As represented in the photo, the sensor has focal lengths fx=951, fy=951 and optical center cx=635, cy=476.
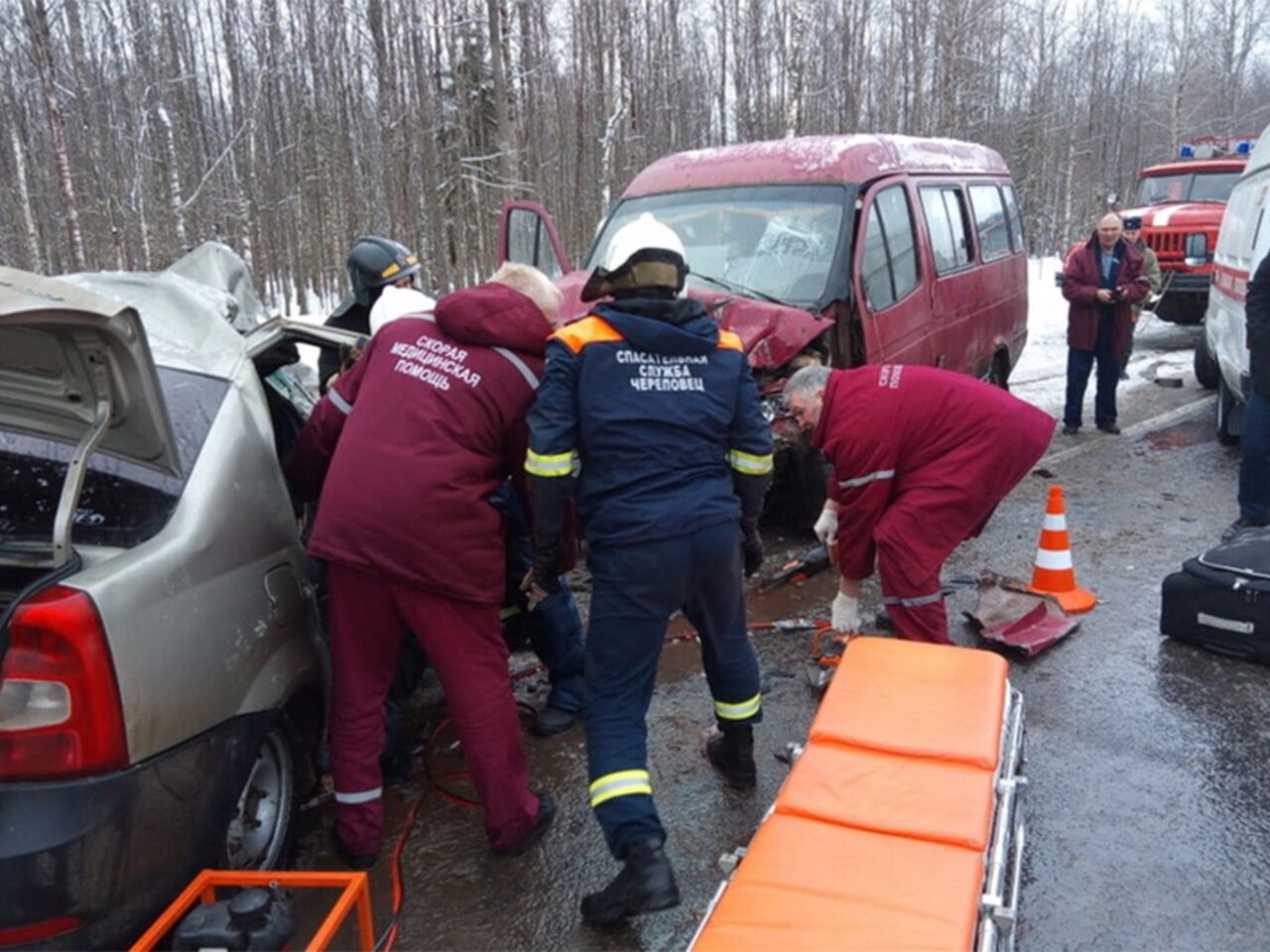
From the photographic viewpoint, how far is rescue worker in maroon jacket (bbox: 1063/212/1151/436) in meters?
8.41

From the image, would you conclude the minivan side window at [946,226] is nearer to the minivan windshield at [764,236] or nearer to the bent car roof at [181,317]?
the minivan windshield at [764,236]

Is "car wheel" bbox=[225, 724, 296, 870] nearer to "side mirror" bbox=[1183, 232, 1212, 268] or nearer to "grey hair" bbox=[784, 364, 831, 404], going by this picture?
"grey hair" bbox=[784, 364, 831, 404]

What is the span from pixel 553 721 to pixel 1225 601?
3.07 metres

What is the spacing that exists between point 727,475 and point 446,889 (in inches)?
62.2

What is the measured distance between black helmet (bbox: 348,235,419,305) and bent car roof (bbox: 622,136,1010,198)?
2.93 meters

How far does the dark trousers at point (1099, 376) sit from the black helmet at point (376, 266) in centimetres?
659

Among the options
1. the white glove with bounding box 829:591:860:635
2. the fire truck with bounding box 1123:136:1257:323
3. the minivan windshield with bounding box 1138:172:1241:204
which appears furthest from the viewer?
the minivan windshield with bounding box 1138:172:1241:204

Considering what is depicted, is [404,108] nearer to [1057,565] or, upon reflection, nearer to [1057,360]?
[1057,360]

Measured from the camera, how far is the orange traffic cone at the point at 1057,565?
5.01m

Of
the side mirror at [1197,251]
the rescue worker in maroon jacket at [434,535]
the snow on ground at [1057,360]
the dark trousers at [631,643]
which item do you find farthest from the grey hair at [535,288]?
the side mirror at [1197,251]

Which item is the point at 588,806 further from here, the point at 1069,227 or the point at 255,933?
the point at 1069,227

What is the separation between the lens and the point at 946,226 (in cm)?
741

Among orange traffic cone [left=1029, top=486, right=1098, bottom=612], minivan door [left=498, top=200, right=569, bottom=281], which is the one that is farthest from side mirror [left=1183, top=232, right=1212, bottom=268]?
minivan door [left=498, top=200, right=569, bottom=281]

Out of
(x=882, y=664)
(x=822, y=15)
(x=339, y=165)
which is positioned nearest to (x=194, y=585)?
(x=882, y=664)
